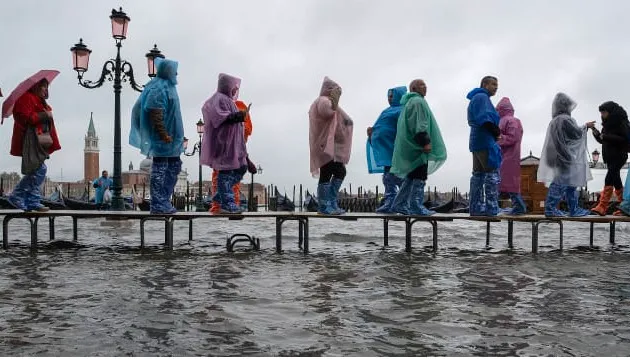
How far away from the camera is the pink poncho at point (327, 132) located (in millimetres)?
8570

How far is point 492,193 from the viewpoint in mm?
8531

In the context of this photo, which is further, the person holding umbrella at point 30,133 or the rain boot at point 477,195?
the rain boot at point 477,195

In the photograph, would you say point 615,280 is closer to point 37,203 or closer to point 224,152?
point 224,152

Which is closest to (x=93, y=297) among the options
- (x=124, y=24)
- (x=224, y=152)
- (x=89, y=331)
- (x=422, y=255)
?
(x=89, y=331)

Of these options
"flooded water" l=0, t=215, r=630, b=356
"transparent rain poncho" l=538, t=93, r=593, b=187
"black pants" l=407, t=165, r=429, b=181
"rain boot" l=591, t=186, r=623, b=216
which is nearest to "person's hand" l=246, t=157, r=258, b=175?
"flooded water" l=0, t=215, r=630, b=356

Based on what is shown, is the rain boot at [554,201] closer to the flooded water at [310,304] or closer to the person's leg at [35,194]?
the flooded water at [310,304]

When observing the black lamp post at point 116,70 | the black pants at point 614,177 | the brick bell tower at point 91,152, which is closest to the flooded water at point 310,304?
the black pants at point 614,177

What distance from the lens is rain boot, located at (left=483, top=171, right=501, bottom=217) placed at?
8.52 m

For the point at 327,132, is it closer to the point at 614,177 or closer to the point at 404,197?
the point at 404,197

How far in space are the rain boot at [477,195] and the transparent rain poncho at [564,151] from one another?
3.51ft

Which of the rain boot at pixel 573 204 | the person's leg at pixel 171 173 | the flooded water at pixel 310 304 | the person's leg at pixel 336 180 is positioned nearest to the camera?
the flooded water at pixel 310 304

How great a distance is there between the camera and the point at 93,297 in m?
5.00

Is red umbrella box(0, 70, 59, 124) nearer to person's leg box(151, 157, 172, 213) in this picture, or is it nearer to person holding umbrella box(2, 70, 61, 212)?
person holding umbrella box(2, 70, 61, 212)

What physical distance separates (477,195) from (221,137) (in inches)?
144
